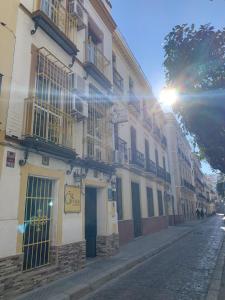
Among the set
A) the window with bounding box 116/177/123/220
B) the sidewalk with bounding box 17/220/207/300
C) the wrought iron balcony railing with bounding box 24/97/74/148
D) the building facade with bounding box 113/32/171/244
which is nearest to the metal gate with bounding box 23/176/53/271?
the sidewalk with bounding box 17/220/207/300

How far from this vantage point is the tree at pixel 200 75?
7023mm

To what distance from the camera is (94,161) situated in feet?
28.9

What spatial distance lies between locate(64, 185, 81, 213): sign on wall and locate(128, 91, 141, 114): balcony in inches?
332

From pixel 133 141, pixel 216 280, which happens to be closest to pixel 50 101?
pixel 216 280

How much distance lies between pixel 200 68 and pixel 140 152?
9.33m

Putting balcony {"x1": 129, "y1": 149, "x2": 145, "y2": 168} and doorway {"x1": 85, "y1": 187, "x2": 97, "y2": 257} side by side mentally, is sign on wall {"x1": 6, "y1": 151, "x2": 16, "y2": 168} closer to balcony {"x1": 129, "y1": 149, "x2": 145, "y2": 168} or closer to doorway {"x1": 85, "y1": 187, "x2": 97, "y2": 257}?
doorway {"x1": 85, "y1": 187, "x2": 97, "y2": 257}

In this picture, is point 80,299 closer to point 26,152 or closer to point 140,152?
point 26,152

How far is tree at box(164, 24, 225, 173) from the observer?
7023 mm

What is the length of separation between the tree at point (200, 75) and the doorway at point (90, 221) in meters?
4.33

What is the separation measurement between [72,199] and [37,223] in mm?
1411

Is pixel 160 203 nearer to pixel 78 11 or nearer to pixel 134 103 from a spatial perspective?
pixel 134 103

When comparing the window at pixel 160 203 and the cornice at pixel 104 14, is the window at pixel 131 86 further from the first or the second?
the window at pixel 160 203

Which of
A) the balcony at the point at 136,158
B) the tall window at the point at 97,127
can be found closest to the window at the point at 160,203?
the balcony at the point at 136,158

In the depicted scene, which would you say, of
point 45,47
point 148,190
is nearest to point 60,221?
point 45,47
